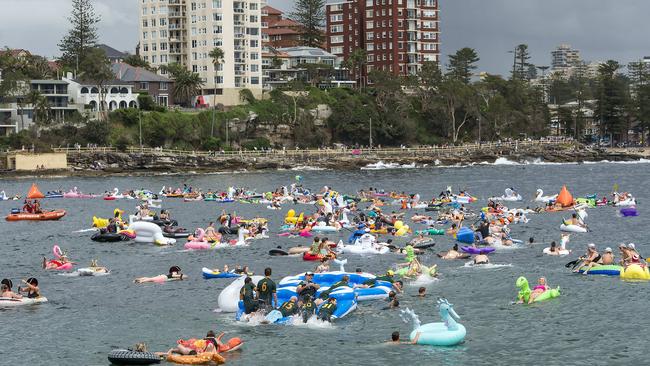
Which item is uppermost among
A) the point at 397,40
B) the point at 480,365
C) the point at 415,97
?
the point at 397,40

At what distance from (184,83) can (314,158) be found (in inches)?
1084

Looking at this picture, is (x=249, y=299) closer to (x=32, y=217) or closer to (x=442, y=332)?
(x=442, y=332)

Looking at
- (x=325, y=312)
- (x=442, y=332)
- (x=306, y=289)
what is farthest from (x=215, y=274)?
(x=442, y=332)

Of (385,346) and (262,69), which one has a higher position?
(262,69)

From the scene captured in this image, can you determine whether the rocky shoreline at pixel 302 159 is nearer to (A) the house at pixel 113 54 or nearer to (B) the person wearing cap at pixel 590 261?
(A) the house at pixel 113 54

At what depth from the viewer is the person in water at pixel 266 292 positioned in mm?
34625

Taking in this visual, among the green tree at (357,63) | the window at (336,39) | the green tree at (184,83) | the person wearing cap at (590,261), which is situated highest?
the window at (336,39)

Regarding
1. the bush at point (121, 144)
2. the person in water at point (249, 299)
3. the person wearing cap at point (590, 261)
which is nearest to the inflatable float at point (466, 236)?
the person wearing cap at point (590, 261)

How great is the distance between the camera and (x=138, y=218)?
62.2 metres

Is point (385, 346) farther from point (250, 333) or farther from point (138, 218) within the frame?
point (138, 218)

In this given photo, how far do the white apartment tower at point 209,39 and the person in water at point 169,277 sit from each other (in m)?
109

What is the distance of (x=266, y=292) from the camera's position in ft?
114

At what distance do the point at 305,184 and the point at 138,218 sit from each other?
147ft

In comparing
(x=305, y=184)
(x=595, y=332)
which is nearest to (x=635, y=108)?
(x=305, y=184)
